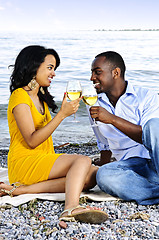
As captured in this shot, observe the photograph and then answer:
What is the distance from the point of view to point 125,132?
3.85m

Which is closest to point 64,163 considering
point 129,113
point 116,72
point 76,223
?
point 76,223

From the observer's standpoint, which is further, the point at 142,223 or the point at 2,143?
the point at 2,143

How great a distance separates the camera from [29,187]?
4.01m

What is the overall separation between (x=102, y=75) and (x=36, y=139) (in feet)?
3.74

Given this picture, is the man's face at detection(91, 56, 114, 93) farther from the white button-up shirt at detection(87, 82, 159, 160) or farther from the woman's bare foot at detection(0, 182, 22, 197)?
the woman's bare foot at detection(0, 182, 22, 197)

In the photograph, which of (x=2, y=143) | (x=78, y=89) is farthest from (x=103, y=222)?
(x=2, y=143)

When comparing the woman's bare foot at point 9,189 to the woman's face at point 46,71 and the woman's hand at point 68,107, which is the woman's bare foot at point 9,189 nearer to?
the woman's hand at point 68,107

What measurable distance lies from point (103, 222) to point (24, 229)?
71 cm

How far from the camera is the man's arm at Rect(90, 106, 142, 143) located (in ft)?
12.1

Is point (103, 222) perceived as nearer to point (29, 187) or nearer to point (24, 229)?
point (24, 229)

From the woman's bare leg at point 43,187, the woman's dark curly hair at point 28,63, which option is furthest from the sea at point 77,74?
the woman's bare leg at point 43,187

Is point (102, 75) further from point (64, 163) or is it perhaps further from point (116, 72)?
point (64, 163)

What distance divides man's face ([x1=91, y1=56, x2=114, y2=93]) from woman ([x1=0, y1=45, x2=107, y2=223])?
0.47 meters

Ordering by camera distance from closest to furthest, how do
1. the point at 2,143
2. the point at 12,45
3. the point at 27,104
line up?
the point at 27,104 → the point at 2,143 → the point at 12,45
